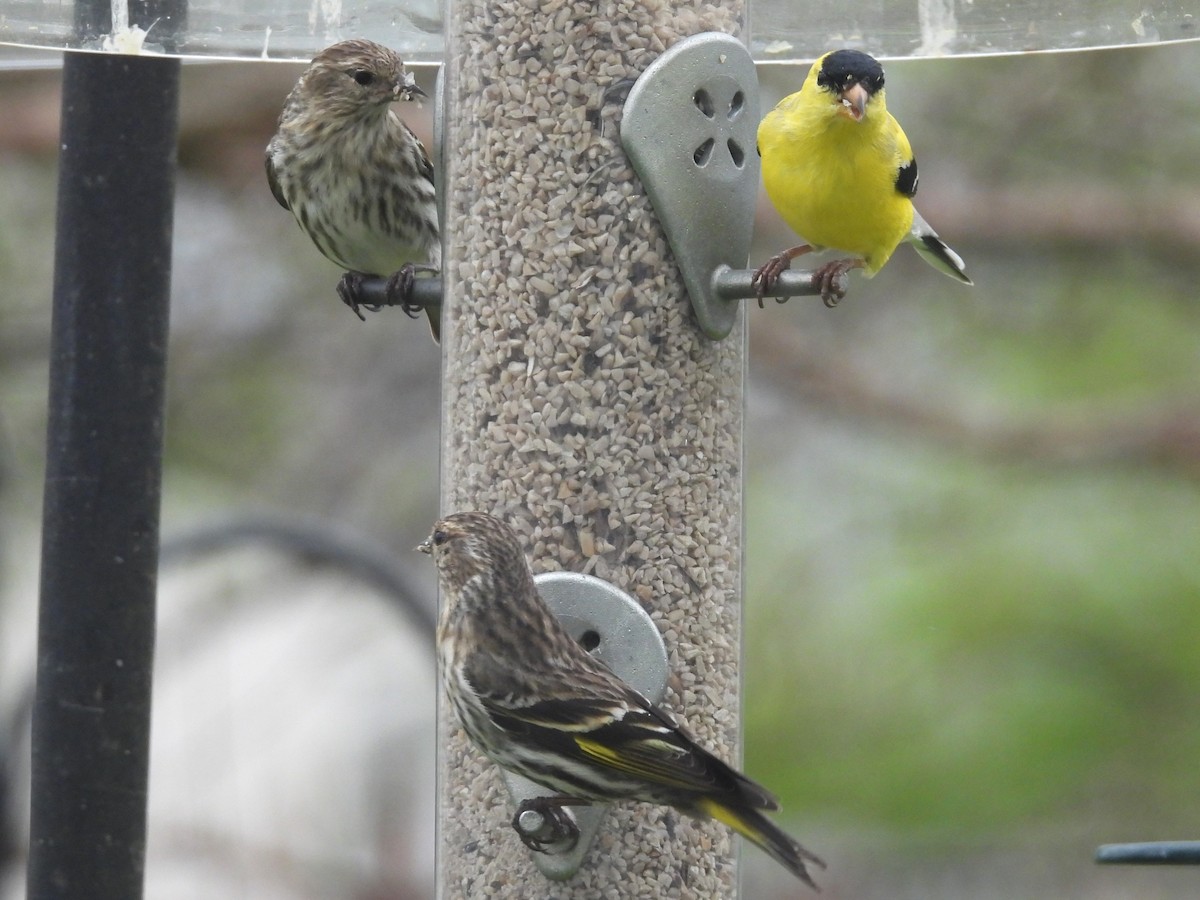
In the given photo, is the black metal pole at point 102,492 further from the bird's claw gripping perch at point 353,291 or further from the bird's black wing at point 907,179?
the bird's black wing at point 907,179

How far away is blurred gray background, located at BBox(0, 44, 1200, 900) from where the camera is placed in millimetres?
8906

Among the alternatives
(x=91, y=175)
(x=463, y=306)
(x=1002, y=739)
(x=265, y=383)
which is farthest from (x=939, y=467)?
(x=91, y=175)

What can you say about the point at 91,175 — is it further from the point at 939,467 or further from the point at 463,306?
the point at 939,467

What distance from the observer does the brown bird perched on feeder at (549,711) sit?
144 inches

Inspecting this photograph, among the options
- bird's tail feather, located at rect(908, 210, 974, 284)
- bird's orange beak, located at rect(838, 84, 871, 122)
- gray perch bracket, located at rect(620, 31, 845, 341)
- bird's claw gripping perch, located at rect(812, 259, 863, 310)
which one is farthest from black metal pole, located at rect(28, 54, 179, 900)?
bird's tail feather, located at rect(908, 210, 974, 284)

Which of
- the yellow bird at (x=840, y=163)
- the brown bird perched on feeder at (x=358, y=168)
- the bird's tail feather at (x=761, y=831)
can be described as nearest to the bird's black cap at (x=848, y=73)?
the yellow bird at (x=840, y=163)

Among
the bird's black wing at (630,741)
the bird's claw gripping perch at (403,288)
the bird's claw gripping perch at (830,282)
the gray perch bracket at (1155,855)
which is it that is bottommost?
the gray perch bracket at (1155,855)

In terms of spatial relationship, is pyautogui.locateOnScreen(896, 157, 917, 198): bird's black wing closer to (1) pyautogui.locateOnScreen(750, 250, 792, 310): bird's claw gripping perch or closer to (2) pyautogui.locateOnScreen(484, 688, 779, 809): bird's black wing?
(1) pyautogui.locateOnScreen(750, 250, 792, 310): bird's claw gripping perch

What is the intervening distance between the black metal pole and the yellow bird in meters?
1.46

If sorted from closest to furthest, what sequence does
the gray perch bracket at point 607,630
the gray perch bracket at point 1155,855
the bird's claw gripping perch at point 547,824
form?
1. the gray perch bracket at point 1155,855
2. the bird's claw gripping perch at point 547,824
3. the gray perch bracket at point 607,630

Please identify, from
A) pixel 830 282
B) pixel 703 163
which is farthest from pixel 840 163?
pixel 830 282

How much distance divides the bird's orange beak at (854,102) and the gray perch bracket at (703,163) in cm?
24

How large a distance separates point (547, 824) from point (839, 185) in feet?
5.36

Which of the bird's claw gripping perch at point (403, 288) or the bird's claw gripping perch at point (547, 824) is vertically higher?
the bird's claw gripping perch at point (403, 288)
